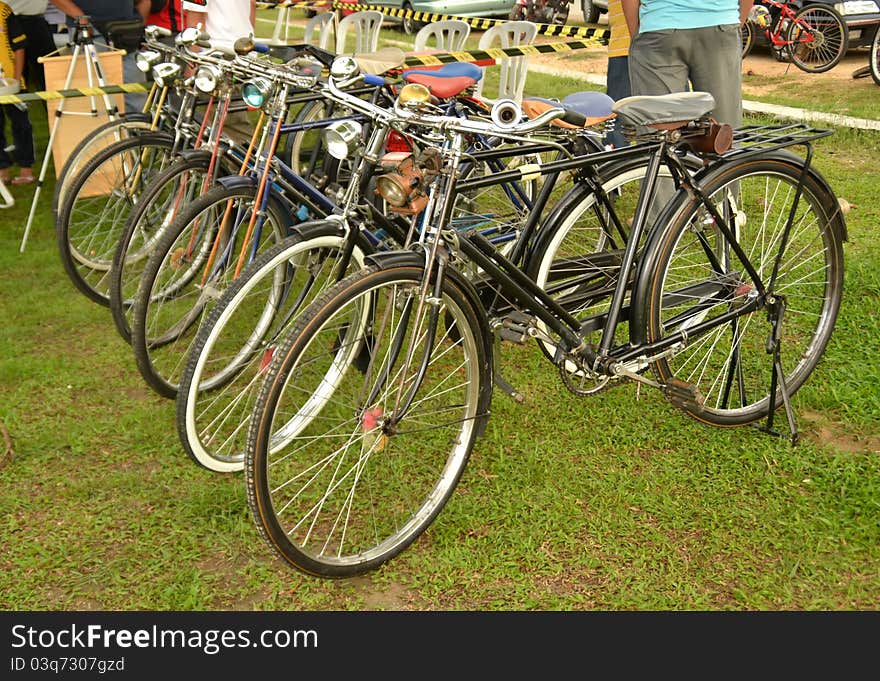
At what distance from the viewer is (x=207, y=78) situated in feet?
12.7

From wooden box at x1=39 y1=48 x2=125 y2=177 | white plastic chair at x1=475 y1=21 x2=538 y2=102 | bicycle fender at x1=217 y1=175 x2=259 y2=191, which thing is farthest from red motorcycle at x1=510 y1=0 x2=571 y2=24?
bicycle fender at x1=217 y1=175 x2=259 y2=191

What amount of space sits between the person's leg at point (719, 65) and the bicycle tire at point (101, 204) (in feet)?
8.34

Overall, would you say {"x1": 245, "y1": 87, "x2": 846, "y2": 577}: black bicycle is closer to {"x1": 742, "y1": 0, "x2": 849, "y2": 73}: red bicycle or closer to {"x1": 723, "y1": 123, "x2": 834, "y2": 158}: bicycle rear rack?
{"x1": 723, "y1": 123, "x2": 834, "y2": 158}: bicycle rear rack

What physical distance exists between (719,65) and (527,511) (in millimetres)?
2451

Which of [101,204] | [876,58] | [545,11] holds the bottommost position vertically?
[545,11]

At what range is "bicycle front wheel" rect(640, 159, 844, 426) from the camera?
3.42 meters

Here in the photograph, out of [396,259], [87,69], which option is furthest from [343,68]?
[87,69]

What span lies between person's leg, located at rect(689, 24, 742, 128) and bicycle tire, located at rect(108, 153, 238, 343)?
224 centimetres

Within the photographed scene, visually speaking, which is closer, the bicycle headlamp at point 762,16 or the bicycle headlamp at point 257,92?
the bicycle headlamp at point 257,92

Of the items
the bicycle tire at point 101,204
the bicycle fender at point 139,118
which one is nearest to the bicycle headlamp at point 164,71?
the bicycle tire at point 101,204

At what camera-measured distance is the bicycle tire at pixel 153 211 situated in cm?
408

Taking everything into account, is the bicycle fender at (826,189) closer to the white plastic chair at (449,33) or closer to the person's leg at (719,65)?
the person's leg at (719,65)

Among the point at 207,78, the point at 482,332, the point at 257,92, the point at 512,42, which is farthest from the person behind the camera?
the point at 512,42

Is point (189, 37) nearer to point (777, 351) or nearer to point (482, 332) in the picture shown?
point (482, 332)
